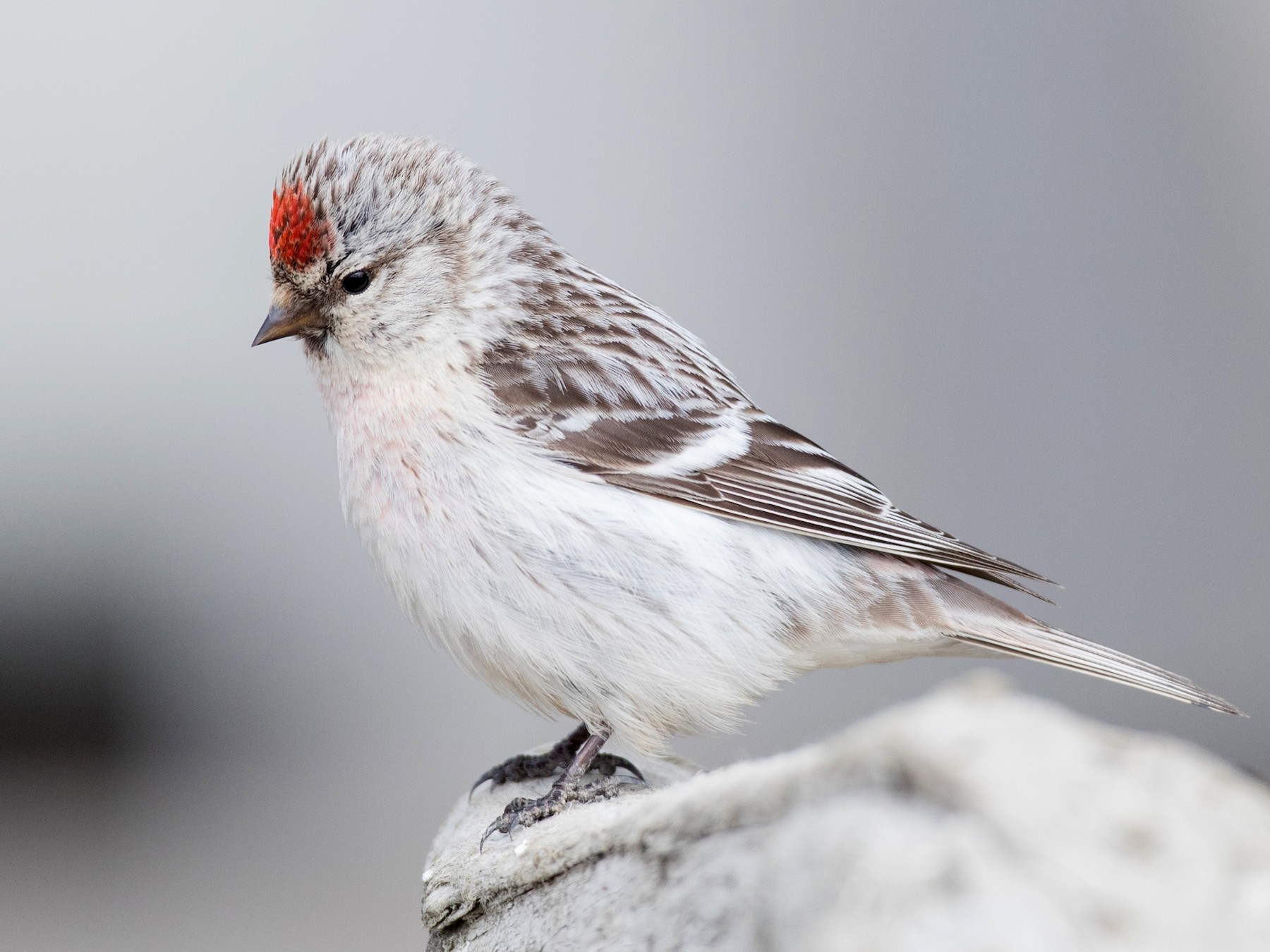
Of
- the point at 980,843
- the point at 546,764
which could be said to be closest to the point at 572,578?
the point at 546,764

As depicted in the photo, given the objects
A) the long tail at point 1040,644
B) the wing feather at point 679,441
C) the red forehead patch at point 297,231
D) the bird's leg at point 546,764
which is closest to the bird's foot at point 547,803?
the bird's leg at point 546,764

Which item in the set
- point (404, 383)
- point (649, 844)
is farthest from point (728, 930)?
point (404, 383)

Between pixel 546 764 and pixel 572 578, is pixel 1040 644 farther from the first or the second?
pixel 546 764

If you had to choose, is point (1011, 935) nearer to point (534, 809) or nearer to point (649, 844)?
point (649, 844)

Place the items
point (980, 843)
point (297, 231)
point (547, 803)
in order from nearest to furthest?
1. point (980, 843)
2. point (547, 803)
3. point (297, 231)

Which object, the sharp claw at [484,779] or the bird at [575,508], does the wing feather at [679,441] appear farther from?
the sharp claw at [484,779]
